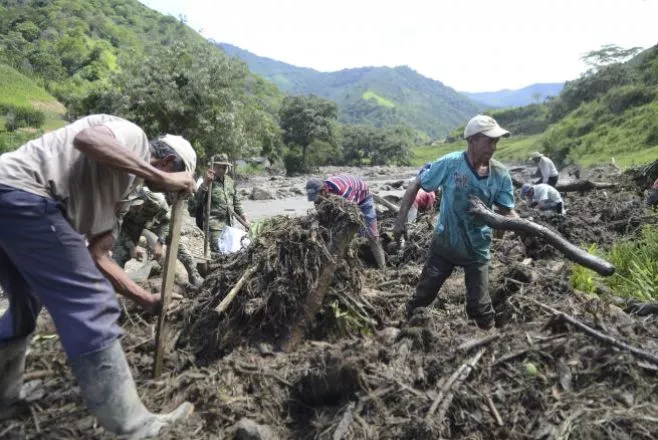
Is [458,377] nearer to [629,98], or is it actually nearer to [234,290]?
[234,290]

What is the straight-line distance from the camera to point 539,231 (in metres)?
3.90

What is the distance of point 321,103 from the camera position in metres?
62.9

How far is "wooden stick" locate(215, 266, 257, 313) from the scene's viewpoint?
403cm

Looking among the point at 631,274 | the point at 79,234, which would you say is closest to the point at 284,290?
the point at 79,234

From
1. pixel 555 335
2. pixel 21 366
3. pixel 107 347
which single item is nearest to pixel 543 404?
pixel 555 335

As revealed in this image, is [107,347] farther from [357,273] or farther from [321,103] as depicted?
[321,103]

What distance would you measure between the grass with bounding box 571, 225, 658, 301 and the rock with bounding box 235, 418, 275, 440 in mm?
4072

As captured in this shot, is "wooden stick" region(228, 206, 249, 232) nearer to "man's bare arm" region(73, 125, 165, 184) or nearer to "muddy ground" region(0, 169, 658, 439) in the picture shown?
"muddy ground" region(0, 169, 658, 439)

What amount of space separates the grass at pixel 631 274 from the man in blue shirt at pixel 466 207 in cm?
183

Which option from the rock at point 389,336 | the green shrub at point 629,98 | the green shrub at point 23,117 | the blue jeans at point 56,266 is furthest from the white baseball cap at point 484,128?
the green shrub at point 629,98

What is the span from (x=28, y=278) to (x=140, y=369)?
1419 mm

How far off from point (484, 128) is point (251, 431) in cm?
286

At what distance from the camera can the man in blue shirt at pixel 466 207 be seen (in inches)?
164

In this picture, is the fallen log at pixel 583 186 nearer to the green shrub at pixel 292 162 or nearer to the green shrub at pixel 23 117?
the green shrub at pixel 292 162
